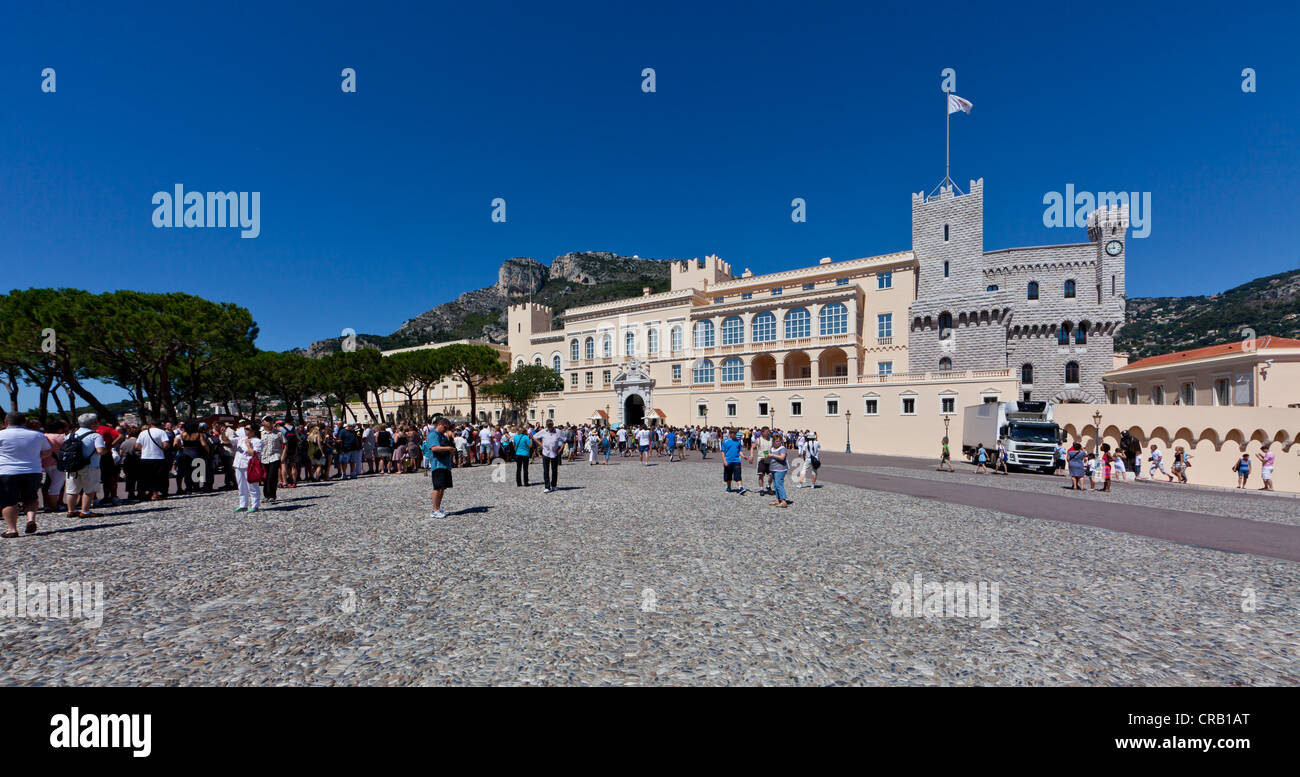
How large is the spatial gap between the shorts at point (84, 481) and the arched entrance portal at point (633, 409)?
132 ft

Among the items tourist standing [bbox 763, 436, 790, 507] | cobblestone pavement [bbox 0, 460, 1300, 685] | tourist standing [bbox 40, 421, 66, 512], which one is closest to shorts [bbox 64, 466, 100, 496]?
tourist standing [bbox 40, 421, 66, 512]

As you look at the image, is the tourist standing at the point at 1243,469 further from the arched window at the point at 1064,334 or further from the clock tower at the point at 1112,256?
the clock tower at the point at 1112,256

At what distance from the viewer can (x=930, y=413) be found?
3578 centimetres

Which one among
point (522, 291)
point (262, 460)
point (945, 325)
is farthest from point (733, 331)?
point (522, 291)

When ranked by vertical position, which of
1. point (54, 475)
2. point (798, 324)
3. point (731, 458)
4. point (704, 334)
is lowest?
point (731, 458)

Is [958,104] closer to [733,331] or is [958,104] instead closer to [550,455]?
[733,331]

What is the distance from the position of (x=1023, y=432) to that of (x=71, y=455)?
1221 inches

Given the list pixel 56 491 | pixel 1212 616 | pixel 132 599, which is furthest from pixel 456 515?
pixel 1212 616

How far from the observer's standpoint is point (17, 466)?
25.5ft

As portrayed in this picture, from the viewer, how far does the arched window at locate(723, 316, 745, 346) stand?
4584cm

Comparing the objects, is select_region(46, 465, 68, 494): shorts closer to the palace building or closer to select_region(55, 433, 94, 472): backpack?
select_region(55, 433, 94, 472): backpack
